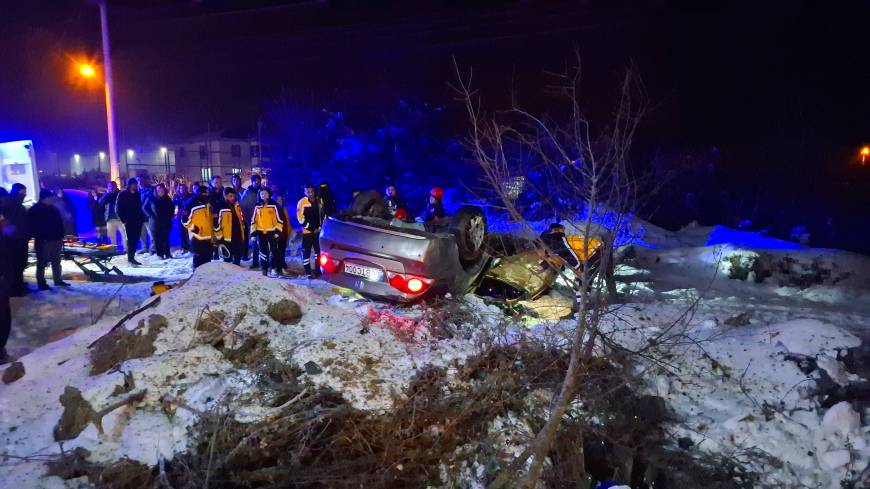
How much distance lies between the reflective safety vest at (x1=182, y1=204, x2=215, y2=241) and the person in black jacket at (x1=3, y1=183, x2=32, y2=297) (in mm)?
2199

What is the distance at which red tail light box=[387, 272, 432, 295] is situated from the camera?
5840mm

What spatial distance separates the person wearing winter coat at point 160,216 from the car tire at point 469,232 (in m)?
7.76

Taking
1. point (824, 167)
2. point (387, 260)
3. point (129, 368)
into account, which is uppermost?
point (824, 167)

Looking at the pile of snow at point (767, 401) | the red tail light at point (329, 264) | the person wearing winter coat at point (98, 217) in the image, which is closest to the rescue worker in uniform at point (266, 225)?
the red tail light at point (329, 264)

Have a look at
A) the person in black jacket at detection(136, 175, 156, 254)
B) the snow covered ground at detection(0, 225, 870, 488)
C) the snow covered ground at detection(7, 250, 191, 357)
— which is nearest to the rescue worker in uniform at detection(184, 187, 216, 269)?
the snow covered ground at detection(7, 250, 191, 357)

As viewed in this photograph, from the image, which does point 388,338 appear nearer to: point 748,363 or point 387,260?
point 387,260

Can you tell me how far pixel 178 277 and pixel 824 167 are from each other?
65.3ft

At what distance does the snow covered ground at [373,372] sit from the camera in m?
3.93

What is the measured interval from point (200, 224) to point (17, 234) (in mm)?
2451

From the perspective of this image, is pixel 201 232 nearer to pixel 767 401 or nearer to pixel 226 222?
pixel 226 222

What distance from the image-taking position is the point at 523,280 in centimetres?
711

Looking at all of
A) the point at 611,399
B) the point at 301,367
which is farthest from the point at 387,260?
the point at 611,399

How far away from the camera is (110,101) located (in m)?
14.5

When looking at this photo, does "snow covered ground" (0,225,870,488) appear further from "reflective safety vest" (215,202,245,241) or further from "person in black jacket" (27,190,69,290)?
"reflective safety vest" (215,202,245,241)
